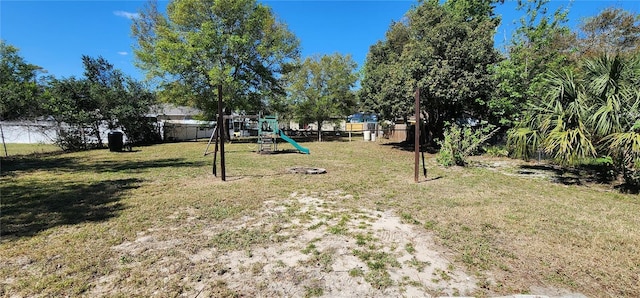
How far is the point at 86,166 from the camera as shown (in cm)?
877

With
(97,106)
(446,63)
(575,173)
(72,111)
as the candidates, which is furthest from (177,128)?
(575,173)

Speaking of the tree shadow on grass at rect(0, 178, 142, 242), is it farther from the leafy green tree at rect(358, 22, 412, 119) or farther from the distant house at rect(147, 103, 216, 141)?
the distant house at rect(147, 103, 216, 141)

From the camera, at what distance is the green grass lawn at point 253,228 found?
261 cm

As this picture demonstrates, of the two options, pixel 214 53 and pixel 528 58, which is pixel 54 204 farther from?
pixel 214 53

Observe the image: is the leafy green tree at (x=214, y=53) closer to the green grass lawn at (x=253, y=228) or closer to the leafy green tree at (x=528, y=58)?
the green grass lawn at (x=253, y=228)

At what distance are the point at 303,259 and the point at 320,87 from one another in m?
20.8

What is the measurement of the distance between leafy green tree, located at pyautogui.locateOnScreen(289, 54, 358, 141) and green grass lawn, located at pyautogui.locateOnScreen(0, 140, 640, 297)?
49.6ft

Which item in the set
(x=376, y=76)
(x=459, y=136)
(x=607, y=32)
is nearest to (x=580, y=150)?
(x=459, y=136)

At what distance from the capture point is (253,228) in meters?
3.84

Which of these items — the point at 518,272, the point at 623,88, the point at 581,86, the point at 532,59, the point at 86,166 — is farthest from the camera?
the point at 532,59

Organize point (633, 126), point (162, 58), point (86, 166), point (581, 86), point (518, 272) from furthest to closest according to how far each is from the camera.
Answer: point (162, 58) → point (86, 166) → point (581, 86) → point (633, 126) → point (518, 272)

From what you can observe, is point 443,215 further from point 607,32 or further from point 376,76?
point 607,32

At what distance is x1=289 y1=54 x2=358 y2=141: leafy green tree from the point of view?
2236 centimetres

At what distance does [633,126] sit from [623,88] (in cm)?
90
